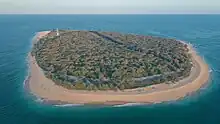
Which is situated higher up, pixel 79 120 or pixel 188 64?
pixel 188 64

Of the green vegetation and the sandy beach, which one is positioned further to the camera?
the green vegetation

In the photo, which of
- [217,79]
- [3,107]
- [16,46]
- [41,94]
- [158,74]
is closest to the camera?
[3,107]

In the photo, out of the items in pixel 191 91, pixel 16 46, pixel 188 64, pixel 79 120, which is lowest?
pixel 79 120

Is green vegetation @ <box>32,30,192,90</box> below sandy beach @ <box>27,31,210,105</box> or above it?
above

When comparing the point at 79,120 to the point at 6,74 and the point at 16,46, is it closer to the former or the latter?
the point at 6,74

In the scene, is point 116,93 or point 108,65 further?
point 108,65

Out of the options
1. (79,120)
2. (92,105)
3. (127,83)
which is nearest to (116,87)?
(127,83)

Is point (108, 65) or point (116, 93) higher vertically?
point (108, 65)

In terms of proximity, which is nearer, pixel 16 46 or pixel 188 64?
pixel 188 64
